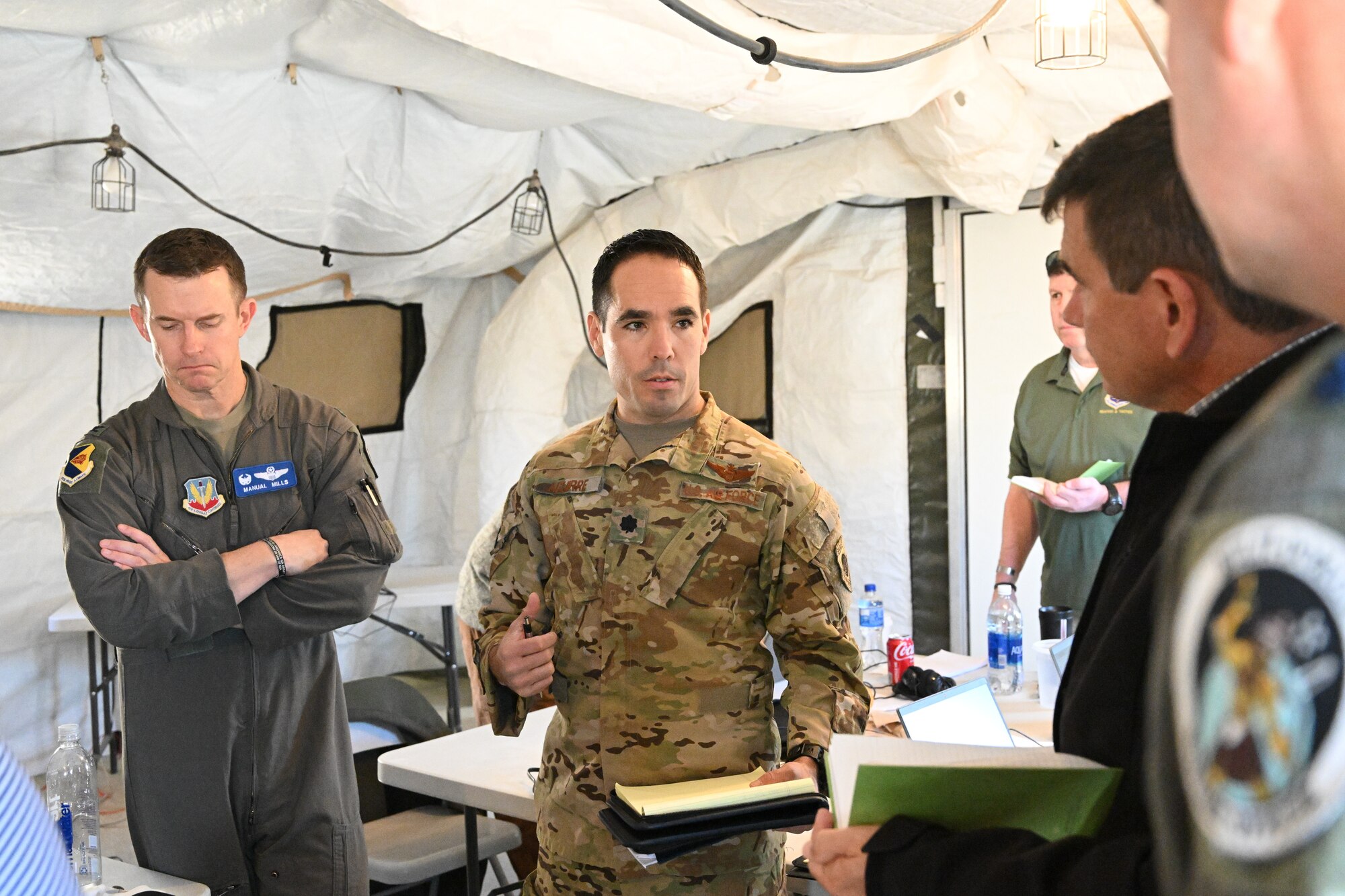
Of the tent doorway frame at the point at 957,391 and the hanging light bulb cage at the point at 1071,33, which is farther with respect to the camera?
the tent doorway frame at the point at 957,391

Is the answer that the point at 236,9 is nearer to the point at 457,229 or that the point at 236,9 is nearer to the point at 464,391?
the point at 457,229

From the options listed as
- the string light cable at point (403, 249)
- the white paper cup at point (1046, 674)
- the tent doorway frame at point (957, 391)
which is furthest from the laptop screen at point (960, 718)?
the tent doorway frame at point (957, 391)

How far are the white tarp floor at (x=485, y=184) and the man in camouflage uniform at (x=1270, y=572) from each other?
272 centimetres

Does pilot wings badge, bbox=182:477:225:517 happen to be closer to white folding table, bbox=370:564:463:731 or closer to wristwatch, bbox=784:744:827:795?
wristwatch, bbox=784:744:827:795

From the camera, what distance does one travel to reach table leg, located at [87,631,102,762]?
16.0 feet

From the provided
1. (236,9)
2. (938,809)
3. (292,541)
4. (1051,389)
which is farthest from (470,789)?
(236,9)

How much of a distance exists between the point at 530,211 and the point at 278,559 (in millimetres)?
3416

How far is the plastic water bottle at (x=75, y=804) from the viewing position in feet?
6.53

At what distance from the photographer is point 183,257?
89.4 inches

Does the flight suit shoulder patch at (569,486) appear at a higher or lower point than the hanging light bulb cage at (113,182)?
lower

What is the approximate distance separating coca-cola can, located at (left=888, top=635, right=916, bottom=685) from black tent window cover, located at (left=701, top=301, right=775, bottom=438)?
2.46m

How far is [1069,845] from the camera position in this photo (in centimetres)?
83

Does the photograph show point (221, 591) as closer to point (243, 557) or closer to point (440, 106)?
point (243, 557)

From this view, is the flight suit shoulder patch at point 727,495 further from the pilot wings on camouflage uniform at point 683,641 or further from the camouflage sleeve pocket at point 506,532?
the camouflage sleeve pocket at point 506,532
